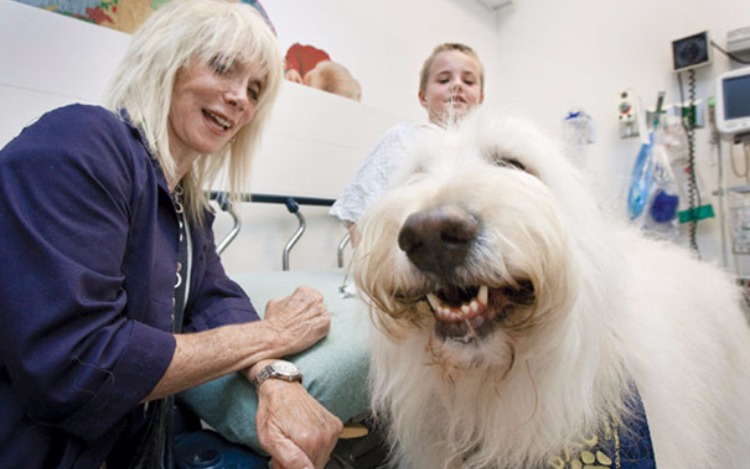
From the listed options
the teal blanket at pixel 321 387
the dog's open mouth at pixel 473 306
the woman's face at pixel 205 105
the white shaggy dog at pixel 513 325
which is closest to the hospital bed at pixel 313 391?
the teal blanket at pixel 321 387

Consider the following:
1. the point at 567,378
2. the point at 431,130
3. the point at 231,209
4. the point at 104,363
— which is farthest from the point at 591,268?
the point at 231,209

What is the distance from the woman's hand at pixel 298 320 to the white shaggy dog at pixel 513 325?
211 mm

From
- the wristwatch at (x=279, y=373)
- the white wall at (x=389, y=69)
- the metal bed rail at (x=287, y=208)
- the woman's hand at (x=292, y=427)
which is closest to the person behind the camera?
the woman's hand at (x=292, y=427)

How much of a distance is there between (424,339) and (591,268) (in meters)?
0.28

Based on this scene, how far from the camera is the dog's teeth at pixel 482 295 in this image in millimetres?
566

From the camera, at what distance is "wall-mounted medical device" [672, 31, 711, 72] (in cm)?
261

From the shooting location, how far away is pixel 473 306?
0.58m

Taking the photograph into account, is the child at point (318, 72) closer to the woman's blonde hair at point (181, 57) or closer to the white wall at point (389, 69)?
the white wall at point (389, 69)

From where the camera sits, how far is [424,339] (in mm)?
665

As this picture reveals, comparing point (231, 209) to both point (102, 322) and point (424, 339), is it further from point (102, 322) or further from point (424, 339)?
point (424, 339)

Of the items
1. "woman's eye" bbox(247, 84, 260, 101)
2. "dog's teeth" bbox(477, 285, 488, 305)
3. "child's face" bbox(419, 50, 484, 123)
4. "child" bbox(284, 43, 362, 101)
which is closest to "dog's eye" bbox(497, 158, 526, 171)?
"dog's teeth" bbox(477, 285, 488, 305)

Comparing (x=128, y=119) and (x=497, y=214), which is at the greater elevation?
(x=128, y=119)

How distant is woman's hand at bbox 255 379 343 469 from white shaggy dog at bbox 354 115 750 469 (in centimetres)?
13

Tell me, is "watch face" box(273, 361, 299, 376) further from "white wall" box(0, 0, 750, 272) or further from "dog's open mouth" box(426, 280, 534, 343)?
"white wall" box(0, 0, 750, 272)
